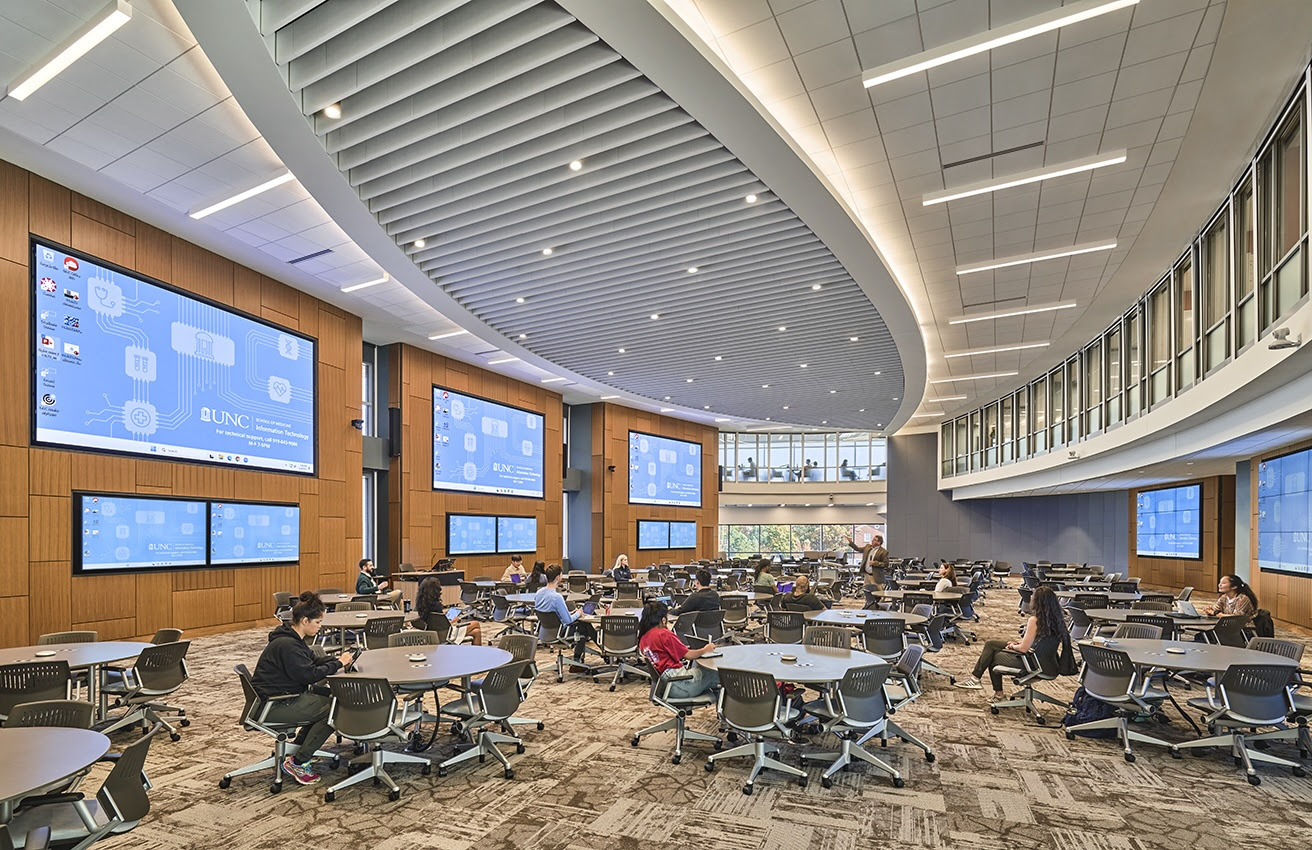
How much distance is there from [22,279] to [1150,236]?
1340 cm

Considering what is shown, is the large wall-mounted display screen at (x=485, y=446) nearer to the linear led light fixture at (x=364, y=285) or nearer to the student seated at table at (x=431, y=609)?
the linear led light fixture at (x=364, y=285)

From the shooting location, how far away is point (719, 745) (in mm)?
6059

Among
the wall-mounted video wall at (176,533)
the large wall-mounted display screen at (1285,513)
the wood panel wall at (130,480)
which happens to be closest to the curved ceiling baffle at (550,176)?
the wood panel wall at (130,480)

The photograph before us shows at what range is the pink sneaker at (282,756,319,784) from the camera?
5.11 metres

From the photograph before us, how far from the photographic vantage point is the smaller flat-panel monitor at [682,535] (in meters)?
27.6

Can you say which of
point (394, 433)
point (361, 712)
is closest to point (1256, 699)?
point (361, 712)

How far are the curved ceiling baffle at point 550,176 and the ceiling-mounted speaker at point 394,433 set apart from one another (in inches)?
152

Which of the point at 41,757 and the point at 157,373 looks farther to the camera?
the point at 157,373

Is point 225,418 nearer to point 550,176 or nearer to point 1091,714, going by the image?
point 550,176

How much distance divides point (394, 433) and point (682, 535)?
1364 centimetres

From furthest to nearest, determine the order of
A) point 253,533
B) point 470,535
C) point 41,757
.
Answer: point 470,535 → point 253,533 → point 41,757

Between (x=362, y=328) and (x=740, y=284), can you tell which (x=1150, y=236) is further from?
(x=362, y=328)

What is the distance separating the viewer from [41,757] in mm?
3295

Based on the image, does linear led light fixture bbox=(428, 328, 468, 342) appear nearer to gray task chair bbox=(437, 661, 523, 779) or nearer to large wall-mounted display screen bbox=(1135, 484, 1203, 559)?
gray task chair bbox=(437, 661, 523, 779)
